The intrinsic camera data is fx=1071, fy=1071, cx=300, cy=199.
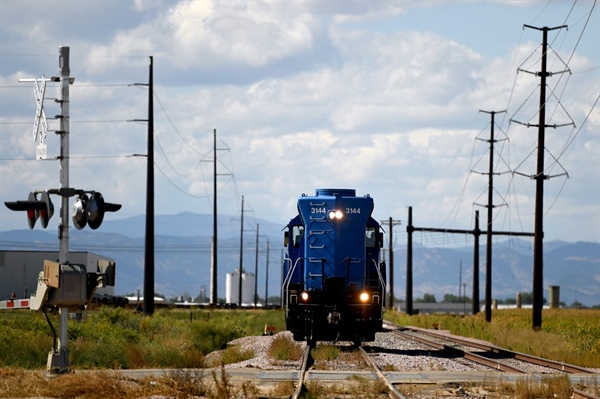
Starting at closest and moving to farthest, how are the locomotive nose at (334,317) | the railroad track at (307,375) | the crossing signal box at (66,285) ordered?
1. the railroad track at (307,375)
2. the crossing signal box at (66,285)
3. the locomotive nose at (334,317)

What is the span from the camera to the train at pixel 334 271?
106 ft

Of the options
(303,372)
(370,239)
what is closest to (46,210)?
(303,372)

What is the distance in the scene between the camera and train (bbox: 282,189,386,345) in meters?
32.4

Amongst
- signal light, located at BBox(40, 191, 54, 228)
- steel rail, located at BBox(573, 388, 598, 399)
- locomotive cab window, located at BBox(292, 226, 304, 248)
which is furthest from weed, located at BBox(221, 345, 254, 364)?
steel rail, located at BBox(573, 388, 598, 399)

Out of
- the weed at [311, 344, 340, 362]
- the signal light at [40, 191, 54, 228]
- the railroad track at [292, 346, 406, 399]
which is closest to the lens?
the railroad track at [292, 346, 406, 399]

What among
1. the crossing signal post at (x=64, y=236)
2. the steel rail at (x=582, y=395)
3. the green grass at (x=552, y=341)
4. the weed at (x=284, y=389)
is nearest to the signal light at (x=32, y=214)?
the crossing signal post at (x=64, y=236)

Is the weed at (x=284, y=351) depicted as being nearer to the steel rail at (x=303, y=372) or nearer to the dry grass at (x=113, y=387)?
the steel rail at (x=303, y=372)

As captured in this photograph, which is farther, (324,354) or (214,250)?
(214,250)

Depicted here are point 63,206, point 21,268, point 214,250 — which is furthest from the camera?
point 21,268

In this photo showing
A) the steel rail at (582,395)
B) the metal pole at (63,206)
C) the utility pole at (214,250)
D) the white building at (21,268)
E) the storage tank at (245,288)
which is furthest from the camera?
the storage tank at (245,288)

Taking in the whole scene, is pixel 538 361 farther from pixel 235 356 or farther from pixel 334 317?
pixel 235 356

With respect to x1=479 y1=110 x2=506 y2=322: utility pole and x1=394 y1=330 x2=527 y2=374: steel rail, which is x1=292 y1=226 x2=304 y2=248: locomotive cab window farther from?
x1=479 y1=110 x2=506 y2=322: utility pole

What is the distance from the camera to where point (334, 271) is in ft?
108

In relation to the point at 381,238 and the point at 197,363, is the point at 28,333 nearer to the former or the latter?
the point at 197,363
